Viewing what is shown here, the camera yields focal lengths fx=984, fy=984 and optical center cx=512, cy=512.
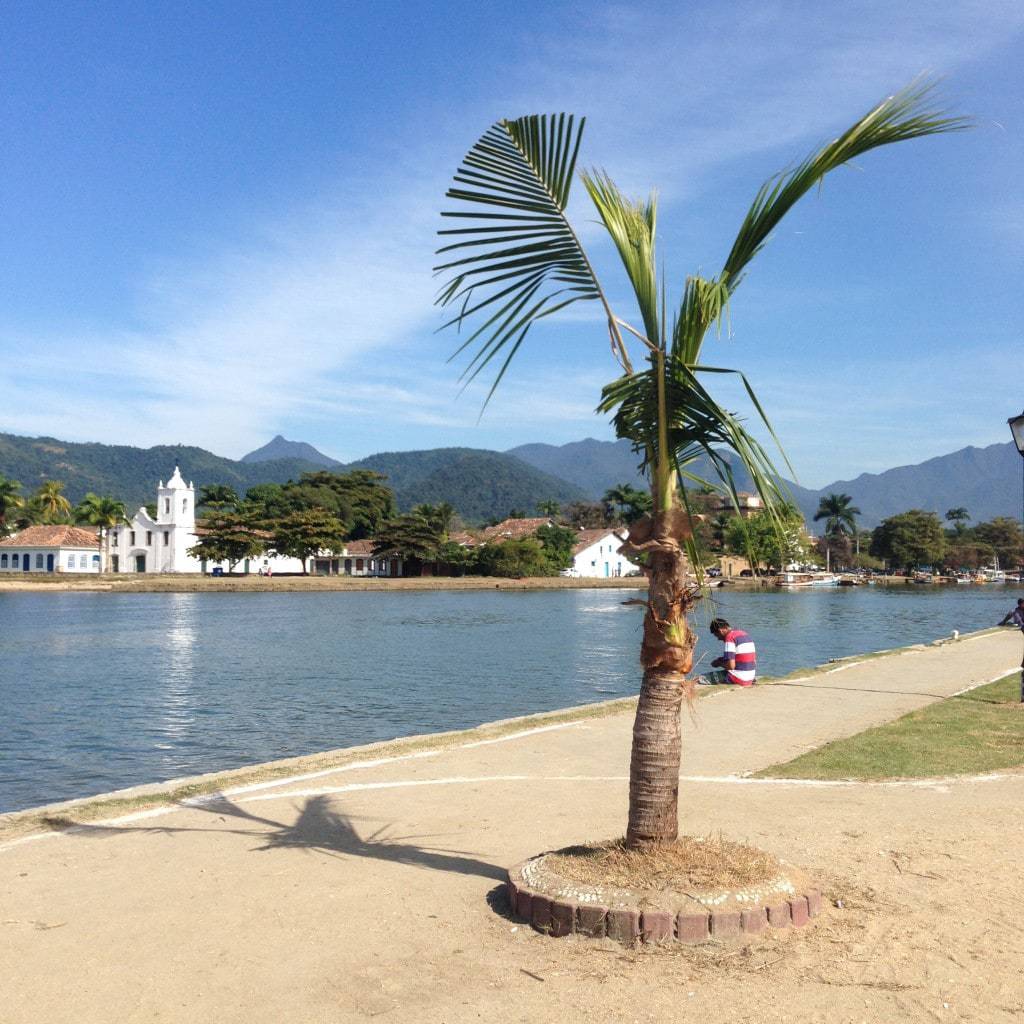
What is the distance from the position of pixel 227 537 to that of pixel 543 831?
3042 inches

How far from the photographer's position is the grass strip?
349 inches

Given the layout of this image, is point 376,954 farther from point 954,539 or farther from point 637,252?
point 954,539

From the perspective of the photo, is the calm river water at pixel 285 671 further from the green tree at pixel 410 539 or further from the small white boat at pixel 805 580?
A: the small white boat at pixel 805 580

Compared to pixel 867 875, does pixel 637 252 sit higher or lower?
higher

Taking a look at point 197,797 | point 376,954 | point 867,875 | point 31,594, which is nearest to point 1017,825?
point 867,875

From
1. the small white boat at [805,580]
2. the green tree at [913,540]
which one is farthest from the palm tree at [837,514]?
the small white boat at [805,580]

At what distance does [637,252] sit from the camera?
5473 millimetres

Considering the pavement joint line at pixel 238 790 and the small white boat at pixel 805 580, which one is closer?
the pavement joint line at pixel 238 790

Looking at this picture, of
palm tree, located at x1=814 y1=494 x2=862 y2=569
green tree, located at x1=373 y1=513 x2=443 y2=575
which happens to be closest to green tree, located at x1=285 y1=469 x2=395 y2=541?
green tree, located at x1=373 y1=513 x2=443 y2=575

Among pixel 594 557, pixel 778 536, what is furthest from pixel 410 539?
pixel 778 536

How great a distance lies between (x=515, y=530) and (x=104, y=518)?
3915 cm

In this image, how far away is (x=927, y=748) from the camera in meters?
9.90

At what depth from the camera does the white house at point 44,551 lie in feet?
289

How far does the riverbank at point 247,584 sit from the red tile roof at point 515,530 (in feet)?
21.2
